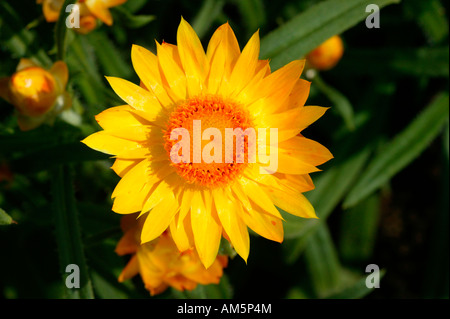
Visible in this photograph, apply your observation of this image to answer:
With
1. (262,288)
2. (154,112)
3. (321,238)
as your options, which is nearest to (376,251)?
(321,238)

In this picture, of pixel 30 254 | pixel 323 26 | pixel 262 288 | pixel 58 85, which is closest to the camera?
pixel 58 85

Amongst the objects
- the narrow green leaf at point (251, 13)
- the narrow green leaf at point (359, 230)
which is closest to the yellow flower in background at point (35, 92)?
the narrow green leaf at point (251, 13)

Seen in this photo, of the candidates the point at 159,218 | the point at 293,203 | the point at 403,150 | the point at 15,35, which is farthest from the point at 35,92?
the point at 403,150

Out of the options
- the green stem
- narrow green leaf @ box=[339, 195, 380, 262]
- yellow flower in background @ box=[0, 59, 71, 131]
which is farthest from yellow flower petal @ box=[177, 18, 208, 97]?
narrow green leaf @ box=[339, 195, 380, 262]

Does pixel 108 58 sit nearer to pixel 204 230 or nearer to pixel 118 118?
pixel 118 118

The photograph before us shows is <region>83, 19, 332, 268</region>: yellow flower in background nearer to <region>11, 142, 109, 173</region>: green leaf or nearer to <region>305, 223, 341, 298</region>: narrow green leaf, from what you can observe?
<region>11, 142, 109, 173</region>: green leaf

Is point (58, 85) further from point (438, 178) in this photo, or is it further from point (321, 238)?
point (438, 178)

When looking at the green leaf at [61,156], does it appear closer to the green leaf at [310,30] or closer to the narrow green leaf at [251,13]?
the green leaf at [310,30]

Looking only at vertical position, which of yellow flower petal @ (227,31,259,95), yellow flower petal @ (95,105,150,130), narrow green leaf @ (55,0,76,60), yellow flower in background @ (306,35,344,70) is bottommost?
yellow flower petal @ (95,105,150,130)
